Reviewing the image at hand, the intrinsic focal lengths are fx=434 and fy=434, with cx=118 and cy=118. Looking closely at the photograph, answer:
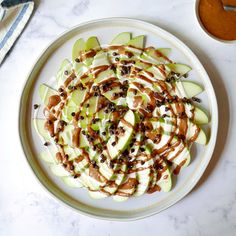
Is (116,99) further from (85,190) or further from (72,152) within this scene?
(85,190)

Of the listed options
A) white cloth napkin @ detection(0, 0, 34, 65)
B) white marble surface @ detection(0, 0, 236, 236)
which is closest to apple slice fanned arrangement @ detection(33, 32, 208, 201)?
white marble surface @ detection(0, 0, 236, 236)

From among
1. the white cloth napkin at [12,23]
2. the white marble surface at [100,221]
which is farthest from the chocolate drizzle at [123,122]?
the white cloth napkin at [12,23]

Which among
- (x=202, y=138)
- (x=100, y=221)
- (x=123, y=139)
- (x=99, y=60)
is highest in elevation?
(x=99, y=60)

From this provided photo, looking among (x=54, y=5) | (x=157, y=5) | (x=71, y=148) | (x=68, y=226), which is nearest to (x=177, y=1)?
(x=157, y=5)

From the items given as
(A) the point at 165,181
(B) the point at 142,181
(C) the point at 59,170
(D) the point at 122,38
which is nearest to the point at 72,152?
(C) the point at 59,170

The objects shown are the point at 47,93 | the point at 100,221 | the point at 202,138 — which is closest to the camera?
the point at 202,138

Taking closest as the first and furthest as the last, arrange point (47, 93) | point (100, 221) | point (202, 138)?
point (202, 138) < point (47, 93) < point (100, 221)
